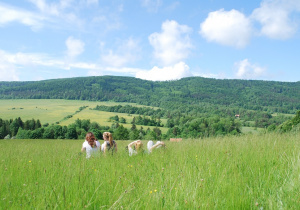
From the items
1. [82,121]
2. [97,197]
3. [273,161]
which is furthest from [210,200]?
[82,121]

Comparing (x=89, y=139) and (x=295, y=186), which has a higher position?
(x=295, y=186)

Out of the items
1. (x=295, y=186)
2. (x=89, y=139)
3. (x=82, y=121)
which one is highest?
(x=295, y=186)

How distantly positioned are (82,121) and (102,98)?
116151 mm

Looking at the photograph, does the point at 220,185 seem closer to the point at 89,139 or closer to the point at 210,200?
the point at 210,200

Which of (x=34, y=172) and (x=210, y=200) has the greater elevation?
(x=210, y=200)

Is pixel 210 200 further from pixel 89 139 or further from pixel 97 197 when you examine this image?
pixel 89 139

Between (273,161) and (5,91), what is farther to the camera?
(5,91)

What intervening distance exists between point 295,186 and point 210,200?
868mm

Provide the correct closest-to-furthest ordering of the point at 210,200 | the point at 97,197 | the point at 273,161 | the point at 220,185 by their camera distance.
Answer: the point at 210,200, the point at 97,197, the point at 220,185, the point at 273,161

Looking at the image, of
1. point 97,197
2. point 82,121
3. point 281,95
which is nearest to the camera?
point 97,197

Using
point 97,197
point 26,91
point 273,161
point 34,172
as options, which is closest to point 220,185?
point 97,197

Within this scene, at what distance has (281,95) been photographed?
18562 cm

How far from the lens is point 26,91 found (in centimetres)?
17112

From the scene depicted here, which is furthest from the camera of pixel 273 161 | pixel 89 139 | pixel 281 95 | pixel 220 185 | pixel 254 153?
pixel 281 95
